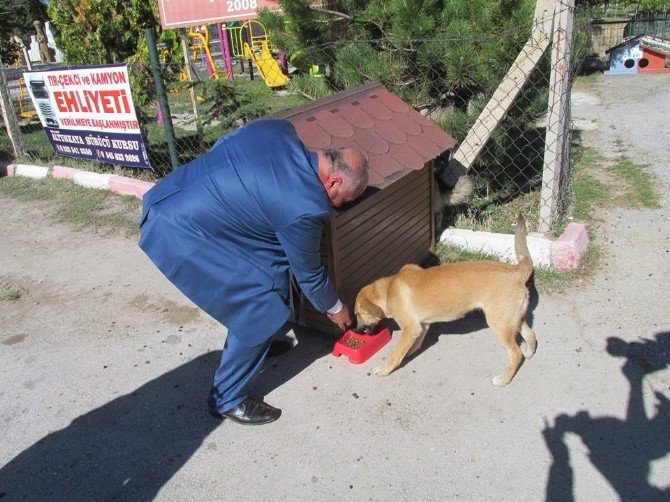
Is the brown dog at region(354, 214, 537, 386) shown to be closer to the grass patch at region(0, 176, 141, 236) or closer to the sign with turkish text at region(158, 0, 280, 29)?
the grass patch at region(0, 176, 141, 236)

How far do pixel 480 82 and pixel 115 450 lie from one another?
12.5 feet

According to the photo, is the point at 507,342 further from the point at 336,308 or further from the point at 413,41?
the point at 413,41

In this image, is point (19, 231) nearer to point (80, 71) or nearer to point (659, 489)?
point (80, 71)

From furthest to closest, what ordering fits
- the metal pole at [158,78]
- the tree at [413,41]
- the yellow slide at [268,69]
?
the yellow slide at [268,69]
the metal pole at [158,78]
the tree at [413,41]

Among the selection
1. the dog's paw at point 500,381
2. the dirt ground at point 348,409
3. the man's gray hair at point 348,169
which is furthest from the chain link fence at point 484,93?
the man's gray hair at point 348,169

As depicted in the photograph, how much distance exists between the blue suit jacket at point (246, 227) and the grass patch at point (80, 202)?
137 inches

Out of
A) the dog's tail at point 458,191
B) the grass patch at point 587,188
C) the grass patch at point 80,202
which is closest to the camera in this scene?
the dog's tail at point 458,191

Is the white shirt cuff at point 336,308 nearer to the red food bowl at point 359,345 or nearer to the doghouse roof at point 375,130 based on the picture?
the red food bowl at point 359,345

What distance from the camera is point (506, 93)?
4324 mm

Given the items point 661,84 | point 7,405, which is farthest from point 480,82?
point 661,84

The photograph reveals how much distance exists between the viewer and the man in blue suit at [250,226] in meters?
2.43

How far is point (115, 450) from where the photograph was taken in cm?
297

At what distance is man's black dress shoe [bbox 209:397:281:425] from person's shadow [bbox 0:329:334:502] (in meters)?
0.08

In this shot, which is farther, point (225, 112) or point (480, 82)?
point (225, 112)
